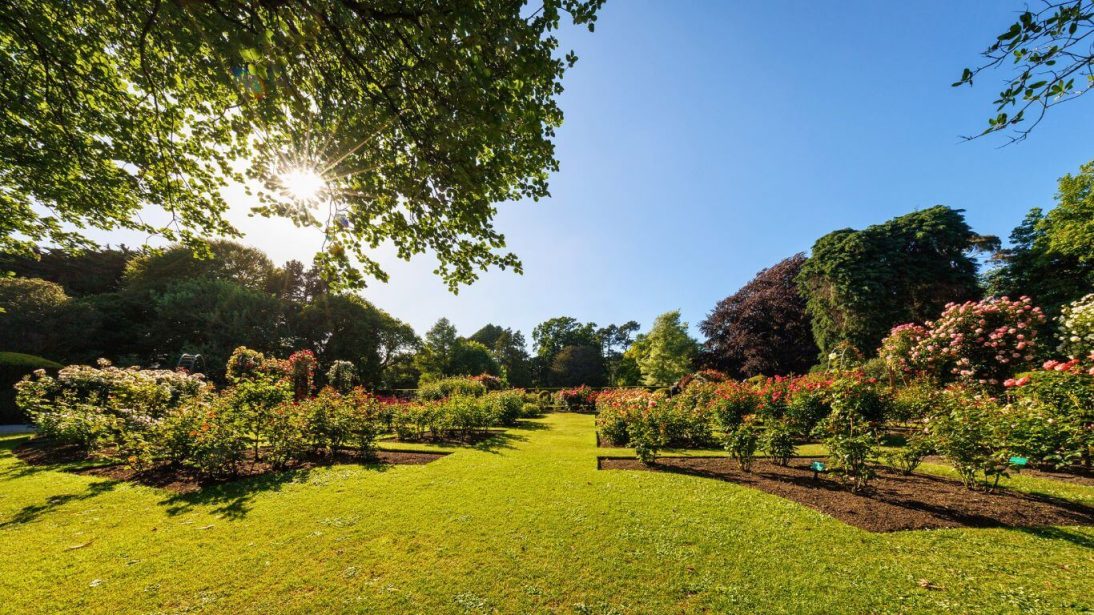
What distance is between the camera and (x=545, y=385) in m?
41.8

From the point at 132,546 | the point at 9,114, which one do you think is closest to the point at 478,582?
the point at 132,546

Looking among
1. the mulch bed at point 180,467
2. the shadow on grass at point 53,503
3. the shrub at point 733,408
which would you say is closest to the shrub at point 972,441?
the shrub at point 733,408

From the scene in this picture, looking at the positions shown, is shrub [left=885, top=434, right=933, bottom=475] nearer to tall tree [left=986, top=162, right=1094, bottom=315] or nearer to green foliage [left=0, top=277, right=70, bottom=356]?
tall tree [left=986, top=162, right=1094, bottom=315]

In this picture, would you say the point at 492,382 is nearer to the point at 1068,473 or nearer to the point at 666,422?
the point at 666,422

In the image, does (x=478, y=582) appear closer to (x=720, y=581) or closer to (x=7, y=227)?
(x=720, y=581)

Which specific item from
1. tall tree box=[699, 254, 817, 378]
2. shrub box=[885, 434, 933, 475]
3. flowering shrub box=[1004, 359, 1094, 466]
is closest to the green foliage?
shrub box=[885, 434, 933, 475]

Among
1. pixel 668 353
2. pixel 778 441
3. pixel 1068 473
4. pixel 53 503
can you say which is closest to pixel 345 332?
pixel 53 503

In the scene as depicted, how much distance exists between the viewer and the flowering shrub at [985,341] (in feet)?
32.6

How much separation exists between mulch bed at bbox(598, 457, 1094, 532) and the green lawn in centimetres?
38

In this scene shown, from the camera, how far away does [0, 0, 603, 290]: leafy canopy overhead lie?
365 centimetres

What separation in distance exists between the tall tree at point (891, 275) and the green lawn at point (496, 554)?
17.9 m

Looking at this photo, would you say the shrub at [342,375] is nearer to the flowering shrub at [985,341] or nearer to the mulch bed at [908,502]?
the mulch bed at [908,502]

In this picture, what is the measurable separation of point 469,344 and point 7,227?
1319 inches

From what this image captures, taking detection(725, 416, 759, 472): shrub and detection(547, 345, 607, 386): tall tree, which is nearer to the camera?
detection(725, 416, 759, 472): shrub
